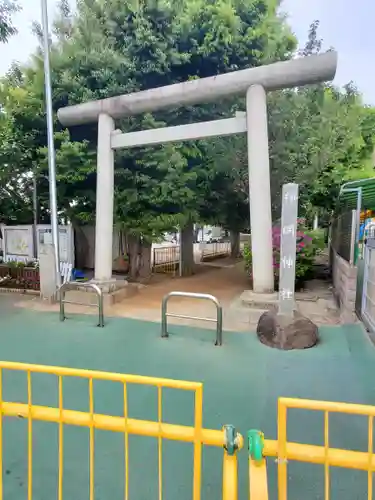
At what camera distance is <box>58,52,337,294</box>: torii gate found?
6078mm

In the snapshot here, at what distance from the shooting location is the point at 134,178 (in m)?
8.41

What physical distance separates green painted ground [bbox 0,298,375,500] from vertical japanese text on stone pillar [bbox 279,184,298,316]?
0.75 m

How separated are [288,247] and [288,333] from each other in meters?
1.29

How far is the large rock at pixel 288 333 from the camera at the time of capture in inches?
188

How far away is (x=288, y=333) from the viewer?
15.8 ft

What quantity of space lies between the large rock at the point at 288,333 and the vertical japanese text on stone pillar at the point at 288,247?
0.58 ft

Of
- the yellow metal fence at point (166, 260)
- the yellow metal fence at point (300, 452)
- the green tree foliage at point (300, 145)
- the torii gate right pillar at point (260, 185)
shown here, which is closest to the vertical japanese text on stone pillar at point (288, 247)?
the torii gate right pillar at point (260, 185)

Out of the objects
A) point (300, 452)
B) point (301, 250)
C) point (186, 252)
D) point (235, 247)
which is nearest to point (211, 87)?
point (301, 250)

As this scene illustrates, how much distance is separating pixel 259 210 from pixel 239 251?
12715 millimetres

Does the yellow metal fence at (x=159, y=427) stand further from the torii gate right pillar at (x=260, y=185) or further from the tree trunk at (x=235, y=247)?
the tree trunk at (x=235, y=247)

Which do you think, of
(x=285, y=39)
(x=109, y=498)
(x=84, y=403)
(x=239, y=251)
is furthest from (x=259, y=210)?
(x=239, y=251)

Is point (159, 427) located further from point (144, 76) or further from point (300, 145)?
point (300, 145)

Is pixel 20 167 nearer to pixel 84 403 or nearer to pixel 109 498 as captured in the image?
pixel 84 403

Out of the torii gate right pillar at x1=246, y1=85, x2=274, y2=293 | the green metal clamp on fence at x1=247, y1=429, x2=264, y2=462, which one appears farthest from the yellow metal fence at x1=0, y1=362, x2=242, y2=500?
the torii gate right pillar at x1=246, y1=85, x2=274, y2=293
